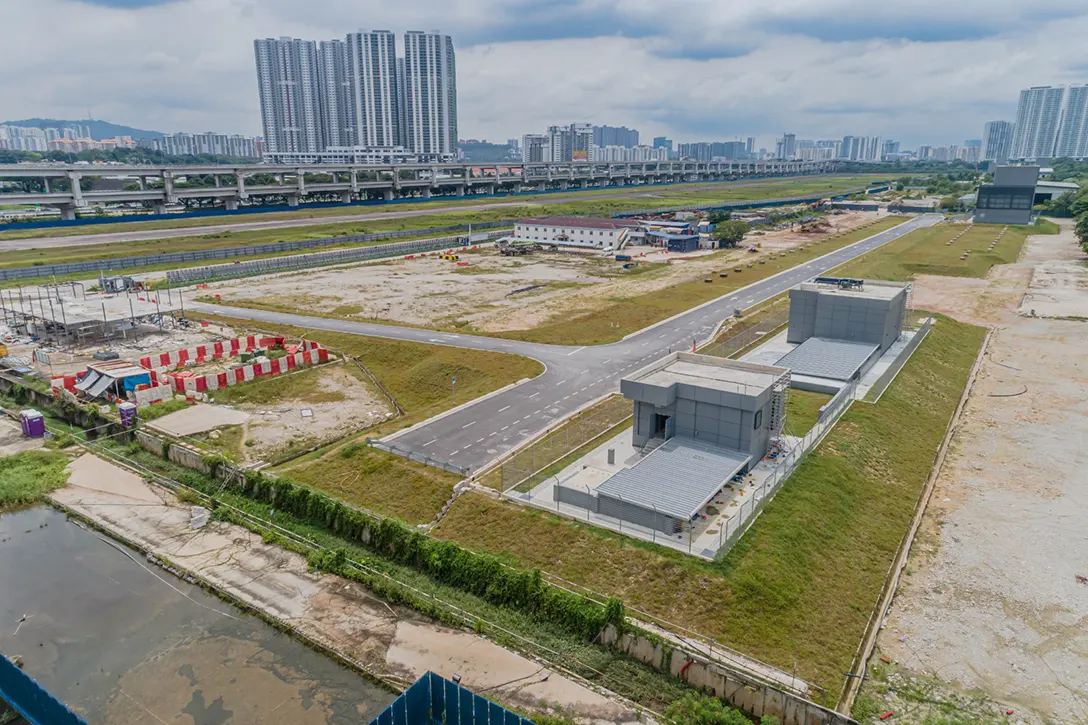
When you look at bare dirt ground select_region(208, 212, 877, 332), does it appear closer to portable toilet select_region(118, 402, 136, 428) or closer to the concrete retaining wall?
portable toilet select_region(118, 402, 136, 428)

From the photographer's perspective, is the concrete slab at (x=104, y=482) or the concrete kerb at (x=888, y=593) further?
the concrete slab at (x=104, y=482)

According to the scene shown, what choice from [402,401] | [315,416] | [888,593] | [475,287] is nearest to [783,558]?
[888,593]

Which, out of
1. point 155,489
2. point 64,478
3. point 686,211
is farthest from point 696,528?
point 686,211

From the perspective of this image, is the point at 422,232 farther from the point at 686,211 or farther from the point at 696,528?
the point at 696,528

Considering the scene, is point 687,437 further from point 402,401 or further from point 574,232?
point 574,232

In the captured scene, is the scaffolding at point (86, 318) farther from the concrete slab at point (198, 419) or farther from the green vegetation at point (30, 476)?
the green vegetation at point (30, 476)

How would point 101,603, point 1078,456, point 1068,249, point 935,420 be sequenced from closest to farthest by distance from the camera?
point 101,603 → point 1078,456 → point 935,420 → point 1068,249

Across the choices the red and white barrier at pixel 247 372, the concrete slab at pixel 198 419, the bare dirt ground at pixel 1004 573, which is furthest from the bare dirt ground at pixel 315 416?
the bare dirt ground at pixel 1004 573
